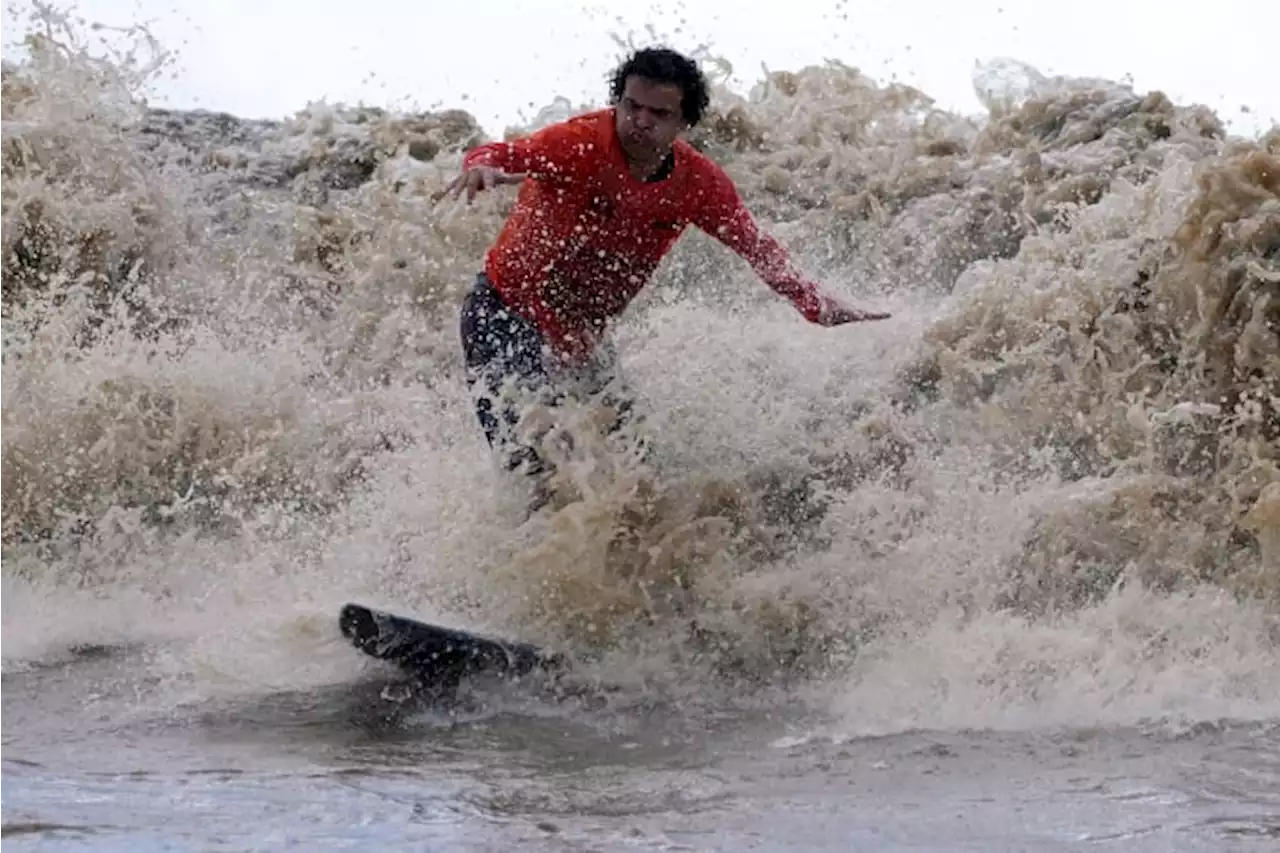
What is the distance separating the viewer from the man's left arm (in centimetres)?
605

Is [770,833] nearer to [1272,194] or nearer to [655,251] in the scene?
[655,251]

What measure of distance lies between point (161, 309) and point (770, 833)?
7972 mm

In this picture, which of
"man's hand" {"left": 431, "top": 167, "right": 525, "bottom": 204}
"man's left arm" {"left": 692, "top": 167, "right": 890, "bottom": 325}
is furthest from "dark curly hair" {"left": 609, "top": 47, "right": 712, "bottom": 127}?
"man's hand" {"left": 431, "top": 167, "right": 525, "bottom": 204}

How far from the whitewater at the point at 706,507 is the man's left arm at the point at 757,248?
0.68 metres

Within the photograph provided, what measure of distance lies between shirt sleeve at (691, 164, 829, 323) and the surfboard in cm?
161

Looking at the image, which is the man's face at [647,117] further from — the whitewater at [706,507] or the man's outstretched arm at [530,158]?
the whitewater at [706,507]

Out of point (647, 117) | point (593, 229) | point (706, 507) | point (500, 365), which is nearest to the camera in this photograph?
point (647, 117)

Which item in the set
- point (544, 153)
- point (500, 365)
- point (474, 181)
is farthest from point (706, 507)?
point (474, 181)

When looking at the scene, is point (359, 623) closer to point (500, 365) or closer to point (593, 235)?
point (500, 365)

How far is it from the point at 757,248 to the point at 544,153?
32.4 inches

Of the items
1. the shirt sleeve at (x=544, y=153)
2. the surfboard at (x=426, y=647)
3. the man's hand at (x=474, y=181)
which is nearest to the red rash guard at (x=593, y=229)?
the shirt sleeve at (x=544, y=153)

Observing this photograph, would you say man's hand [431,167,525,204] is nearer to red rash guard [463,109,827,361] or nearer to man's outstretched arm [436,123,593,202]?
man's outstretched arm [436,123,593,202]

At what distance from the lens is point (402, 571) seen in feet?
21.4

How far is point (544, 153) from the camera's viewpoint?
585cm
